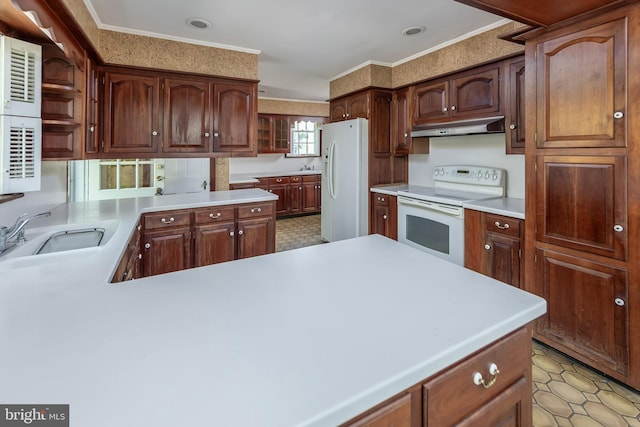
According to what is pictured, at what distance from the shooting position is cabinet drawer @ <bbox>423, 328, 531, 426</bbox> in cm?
74

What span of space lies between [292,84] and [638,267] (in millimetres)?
4896

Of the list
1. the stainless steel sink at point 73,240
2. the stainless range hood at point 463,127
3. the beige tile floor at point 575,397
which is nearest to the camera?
the beige tile floor at point 575,397

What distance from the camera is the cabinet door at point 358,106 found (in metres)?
4.13

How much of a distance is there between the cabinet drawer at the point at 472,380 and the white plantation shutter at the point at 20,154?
2266mm

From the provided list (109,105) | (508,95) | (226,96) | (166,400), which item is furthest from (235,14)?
(166,400)

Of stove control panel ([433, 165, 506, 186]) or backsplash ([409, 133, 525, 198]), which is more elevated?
backsplash ([409, 133, 525, 198])

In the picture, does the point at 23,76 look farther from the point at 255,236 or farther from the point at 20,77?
the point at 255,236

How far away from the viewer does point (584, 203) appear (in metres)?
1.99

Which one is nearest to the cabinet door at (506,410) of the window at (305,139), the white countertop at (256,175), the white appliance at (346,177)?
the white appliance at (346,177)

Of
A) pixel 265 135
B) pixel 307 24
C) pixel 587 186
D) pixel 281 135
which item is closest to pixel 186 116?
pixel 307 24

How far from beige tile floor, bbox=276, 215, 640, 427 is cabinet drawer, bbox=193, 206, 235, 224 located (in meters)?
2.66

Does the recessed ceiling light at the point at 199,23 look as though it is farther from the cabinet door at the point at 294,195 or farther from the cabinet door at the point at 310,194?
the cabinet door at the point at 310,194

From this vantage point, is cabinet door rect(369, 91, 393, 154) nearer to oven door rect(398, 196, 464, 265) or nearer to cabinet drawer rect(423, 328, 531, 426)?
oven door rect(398, 196, 464, 265)

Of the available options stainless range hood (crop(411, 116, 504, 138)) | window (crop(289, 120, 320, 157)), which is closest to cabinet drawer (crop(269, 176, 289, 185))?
window (crop(289, 120, 320, 157))
